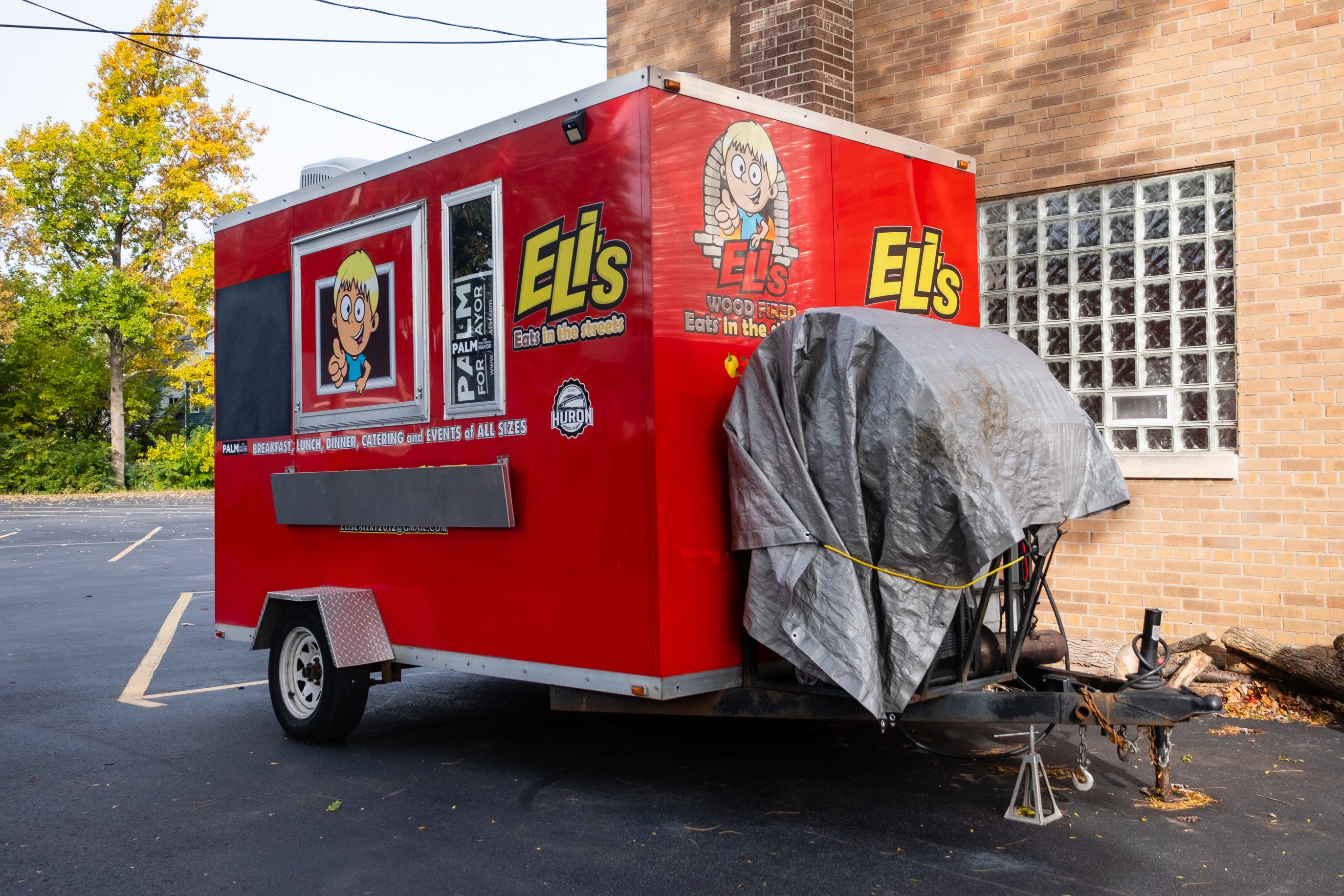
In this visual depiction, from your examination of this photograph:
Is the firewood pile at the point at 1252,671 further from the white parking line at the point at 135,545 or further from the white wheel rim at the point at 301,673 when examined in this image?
the white parking line at the point at 135,545

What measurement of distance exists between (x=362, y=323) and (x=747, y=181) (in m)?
2.57

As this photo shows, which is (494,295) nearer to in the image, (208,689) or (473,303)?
(473,303)

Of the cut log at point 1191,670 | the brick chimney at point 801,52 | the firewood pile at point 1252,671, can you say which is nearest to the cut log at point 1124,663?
the firewood pile at point 1252,671

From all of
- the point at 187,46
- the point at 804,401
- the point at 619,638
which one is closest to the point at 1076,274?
the point at 804,401

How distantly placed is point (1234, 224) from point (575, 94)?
17.4 ft

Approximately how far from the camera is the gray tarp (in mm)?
4473

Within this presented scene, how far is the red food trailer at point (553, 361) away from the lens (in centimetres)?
502

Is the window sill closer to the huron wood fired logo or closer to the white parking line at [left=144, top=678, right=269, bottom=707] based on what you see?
the huron wood fired logo

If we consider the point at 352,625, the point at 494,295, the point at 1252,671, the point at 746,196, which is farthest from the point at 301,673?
the point at 1252,671

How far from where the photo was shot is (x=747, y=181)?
17.4ft

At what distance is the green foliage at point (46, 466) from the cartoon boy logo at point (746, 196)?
123ft

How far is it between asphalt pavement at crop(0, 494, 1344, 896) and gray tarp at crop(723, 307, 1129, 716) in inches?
34.0

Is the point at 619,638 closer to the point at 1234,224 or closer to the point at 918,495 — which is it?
the point at 918,495

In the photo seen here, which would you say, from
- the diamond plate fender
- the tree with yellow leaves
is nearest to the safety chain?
the diamond plate fender
